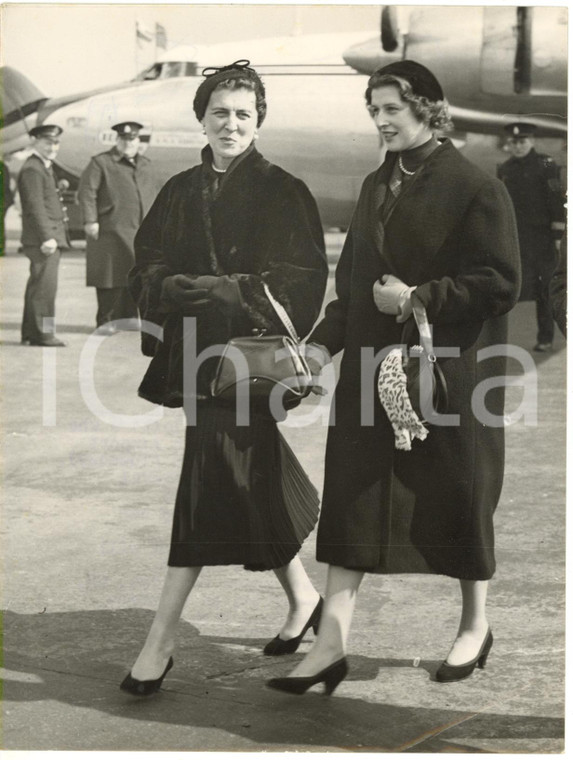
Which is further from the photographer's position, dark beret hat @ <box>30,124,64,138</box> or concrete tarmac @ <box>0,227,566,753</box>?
dark beret hat @ <box>30,124,64,138</box>

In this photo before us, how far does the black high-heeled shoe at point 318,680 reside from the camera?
412 centimetres

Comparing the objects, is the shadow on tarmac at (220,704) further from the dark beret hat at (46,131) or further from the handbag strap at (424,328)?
the dark beret hat at (46,131)

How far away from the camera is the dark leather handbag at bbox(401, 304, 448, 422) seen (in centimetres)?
407

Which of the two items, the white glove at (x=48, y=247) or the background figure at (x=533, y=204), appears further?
the white glove at (x=48, y=247)

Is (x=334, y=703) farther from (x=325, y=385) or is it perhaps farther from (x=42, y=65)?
(x=42, y=65)

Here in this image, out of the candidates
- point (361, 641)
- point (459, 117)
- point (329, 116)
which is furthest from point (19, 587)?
point (459, 117)

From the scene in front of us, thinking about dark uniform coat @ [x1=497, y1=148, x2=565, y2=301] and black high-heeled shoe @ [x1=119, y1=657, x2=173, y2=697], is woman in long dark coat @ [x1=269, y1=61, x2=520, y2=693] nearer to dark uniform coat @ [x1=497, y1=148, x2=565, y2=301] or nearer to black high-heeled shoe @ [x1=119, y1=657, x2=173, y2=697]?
dark uniform coat @ [x1=497, y1=148, x2=565, y2=301]

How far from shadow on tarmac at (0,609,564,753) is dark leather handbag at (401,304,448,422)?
101cm

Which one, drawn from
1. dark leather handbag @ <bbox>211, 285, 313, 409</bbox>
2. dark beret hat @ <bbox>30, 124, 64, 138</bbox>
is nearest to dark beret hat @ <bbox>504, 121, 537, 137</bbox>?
dark leather handbag @ <bbox>211, 285, 313, 409</bbox>

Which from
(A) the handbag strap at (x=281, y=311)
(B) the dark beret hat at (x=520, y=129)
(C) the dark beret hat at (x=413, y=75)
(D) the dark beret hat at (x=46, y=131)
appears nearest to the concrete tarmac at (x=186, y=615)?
(A) the handbag strap at (x=281, y=311)

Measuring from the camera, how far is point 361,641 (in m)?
4.55

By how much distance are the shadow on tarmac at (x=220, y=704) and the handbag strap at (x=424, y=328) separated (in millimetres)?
1176

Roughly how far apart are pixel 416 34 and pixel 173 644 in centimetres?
237

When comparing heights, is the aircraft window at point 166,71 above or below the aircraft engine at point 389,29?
below
